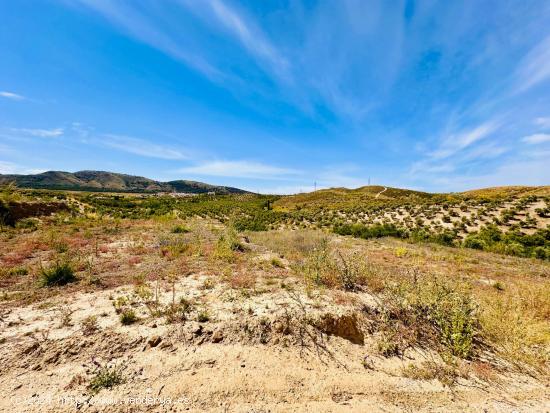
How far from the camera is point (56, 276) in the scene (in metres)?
7.44

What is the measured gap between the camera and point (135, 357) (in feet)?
14.4

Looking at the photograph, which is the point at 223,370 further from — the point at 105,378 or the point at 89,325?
the point at 89,325

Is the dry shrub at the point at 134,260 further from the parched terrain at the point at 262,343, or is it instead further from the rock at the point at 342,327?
the rock at the point at 342,327

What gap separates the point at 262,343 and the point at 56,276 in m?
6.35

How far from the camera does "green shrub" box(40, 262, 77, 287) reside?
725cm

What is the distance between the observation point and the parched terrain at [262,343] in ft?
12.6

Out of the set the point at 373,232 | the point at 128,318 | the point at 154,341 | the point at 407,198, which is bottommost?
the point at 154,341

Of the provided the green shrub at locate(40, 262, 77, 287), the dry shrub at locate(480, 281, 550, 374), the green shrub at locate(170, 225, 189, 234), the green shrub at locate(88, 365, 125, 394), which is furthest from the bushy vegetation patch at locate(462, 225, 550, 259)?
the green shrub at locate(40, 262, 77, 287)

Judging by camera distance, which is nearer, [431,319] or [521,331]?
[521,331]

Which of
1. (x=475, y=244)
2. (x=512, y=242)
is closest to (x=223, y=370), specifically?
(x=475, y=244)

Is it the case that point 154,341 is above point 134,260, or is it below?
below

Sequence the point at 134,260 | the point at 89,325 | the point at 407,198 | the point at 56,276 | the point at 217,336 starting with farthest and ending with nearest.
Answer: the point at 407,198 < the point at 134,260 < the point at 56,276 < the point at 89,325 < the point at 217,336

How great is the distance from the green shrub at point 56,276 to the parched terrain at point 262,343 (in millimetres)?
36

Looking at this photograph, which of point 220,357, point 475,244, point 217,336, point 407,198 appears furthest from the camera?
point 407,198
